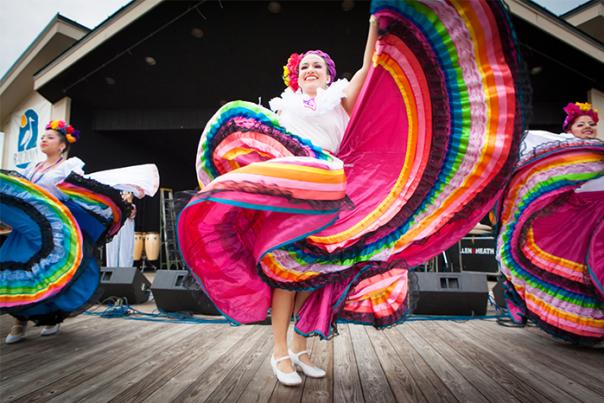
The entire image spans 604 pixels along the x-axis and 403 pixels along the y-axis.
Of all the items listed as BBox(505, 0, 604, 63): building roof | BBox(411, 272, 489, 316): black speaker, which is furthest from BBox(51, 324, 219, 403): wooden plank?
BBox(505, 0, 604, 63): building roof

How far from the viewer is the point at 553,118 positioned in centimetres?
576

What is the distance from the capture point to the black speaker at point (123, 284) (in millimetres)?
3186

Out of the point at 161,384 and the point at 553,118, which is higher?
the point at 553,118

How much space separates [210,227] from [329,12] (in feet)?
13.8

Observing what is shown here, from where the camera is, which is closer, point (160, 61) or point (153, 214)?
point (160, 61)

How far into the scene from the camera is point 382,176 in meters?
1.45

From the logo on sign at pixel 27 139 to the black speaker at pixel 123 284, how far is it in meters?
3.90

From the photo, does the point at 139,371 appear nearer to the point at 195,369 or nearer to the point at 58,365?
the point at 195,369

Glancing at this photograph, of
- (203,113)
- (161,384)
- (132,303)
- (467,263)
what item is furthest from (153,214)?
(161,384)

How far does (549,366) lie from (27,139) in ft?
25.8

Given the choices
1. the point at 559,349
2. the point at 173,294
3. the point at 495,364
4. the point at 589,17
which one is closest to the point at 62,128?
the point at 173,294

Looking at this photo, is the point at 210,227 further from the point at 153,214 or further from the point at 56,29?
the point at 153,214

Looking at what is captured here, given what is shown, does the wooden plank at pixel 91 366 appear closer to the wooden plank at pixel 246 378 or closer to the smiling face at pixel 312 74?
the wooden plank at pixel 246 378

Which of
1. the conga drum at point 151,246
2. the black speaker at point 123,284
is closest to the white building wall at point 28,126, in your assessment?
the conga drum at point 151,246
